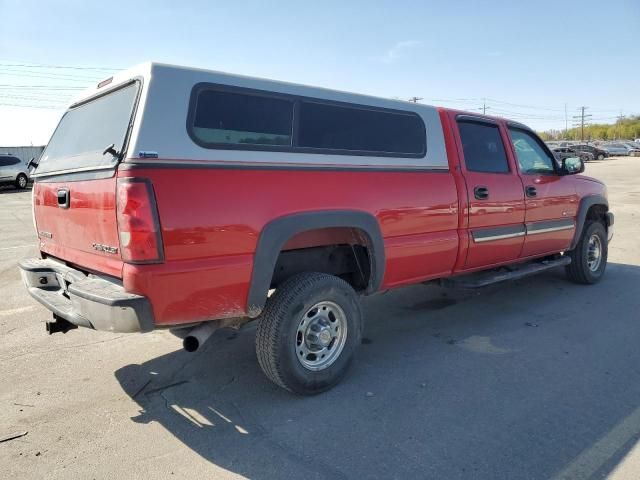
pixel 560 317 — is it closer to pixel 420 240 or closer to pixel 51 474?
pixel 420 240

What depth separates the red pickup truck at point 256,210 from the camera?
2.75 metres

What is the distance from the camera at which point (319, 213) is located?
3320 millimetres

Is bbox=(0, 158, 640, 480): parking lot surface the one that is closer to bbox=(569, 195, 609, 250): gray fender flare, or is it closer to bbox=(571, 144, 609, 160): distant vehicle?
bbox=(569, 195, 609, 250): gray fender flare

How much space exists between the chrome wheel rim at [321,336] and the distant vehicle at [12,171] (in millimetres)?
24100

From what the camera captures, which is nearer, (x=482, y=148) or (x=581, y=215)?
(x=482, y=148)

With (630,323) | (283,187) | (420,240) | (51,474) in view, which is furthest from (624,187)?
(51,474)

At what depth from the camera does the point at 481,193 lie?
4590 mm

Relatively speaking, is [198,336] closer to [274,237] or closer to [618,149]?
[274,237]

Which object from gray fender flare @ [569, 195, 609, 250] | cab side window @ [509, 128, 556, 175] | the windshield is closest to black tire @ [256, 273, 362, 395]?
the windshield

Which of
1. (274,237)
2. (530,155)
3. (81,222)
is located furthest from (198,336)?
(530,155)

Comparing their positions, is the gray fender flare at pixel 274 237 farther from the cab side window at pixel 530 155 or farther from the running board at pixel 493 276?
the cab side window at pixel 530 155

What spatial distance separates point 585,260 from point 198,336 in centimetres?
516

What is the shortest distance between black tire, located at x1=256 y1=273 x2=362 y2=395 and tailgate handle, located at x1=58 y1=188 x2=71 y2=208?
1508 millimetres

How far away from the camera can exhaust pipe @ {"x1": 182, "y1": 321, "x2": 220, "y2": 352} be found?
3.12 metres
